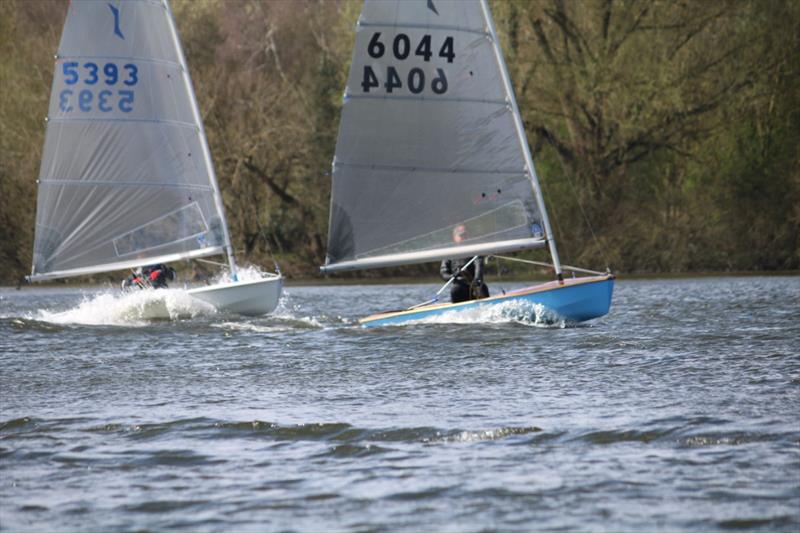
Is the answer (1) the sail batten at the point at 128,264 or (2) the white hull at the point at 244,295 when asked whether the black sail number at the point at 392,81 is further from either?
(1) the sail batten at the point at 128,264

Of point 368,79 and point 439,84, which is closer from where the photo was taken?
point 368,79

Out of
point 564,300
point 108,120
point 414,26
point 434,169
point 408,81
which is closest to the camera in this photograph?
point 564,300

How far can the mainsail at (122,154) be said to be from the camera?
1079 inches

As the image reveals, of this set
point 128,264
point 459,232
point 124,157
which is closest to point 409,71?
point 459,232

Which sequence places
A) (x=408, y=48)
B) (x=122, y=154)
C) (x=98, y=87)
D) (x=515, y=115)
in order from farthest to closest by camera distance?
(x=122, y=154) → (x=98, y=87) → (x=515, y=115) → (x=408, y=48)

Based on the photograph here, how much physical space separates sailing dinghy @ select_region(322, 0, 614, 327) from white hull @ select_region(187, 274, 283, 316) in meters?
3.61

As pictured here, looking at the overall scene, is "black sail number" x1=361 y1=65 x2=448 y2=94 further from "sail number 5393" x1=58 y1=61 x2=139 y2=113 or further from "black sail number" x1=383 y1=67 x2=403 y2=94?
"sail number 5393" x1=58 y1=61 x2=139 y2=113

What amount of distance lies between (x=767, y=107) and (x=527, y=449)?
38.5 meters

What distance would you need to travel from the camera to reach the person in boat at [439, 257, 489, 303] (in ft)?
74.3

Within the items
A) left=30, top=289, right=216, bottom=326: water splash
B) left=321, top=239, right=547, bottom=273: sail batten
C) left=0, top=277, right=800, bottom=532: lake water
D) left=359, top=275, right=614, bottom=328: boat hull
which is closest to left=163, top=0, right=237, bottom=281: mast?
left=30, top=289, right=216, bottom=326: water splash

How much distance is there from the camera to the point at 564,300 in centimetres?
2167

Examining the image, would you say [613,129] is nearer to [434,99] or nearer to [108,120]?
[108,120]

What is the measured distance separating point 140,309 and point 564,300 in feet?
30.8

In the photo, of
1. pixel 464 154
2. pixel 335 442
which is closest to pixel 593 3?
pixel 464 154
